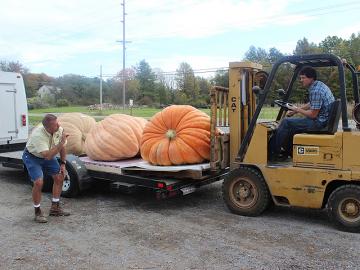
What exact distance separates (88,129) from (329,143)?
5.51 m

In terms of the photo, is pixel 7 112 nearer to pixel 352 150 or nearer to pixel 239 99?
pixel 239 99

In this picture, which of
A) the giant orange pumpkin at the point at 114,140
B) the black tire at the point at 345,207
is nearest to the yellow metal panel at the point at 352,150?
the black tire at the point at 345,207

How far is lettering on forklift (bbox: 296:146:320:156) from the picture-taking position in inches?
245

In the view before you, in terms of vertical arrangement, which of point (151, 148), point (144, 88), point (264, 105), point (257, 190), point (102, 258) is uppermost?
point (144, 88)

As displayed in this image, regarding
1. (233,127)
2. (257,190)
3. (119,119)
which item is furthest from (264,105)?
(119,119)

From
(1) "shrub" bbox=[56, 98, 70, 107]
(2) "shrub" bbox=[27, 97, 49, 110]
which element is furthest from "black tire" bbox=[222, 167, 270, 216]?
(1) "shrub" bbox=[56, 98, 70, 107]

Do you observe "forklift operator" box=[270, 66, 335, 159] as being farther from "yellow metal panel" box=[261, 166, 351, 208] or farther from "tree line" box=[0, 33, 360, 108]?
"tree line" box=[0, 33, 360, 108]

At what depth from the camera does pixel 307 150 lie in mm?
6293

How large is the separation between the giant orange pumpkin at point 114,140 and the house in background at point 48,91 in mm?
79553

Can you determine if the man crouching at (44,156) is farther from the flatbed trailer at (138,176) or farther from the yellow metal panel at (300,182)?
the yellow metal panel at (300,182)

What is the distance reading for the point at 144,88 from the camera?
8969 cm

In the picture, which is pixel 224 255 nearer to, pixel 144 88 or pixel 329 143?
pixel 329 143

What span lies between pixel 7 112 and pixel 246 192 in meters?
7.10

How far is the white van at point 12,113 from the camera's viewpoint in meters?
11.3
